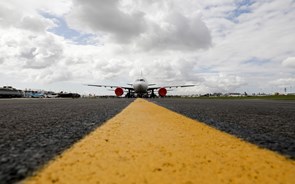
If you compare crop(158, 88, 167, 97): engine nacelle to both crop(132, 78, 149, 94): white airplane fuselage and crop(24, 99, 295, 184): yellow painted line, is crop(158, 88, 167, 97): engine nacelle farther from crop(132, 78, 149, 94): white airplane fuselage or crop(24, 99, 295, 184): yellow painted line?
crop(24, 99, 295, 184): yellow painted line

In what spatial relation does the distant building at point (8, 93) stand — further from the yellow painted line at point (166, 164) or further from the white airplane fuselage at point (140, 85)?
the yellow painted line at point (166, 164)

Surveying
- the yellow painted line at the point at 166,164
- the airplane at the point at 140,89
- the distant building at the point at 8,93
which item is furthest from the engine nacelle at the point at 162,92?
the yellow painted line at the point at 166,164

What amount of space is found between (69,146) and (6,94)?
61.0 m

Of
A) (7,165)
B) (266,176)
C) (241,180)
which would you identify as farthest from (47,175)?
(266,176)

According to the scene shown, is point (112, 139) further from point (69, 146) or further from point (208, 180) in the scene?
point (208, 180)

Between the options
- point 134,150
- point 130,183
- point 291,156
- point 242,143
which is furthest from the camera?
point 242,143

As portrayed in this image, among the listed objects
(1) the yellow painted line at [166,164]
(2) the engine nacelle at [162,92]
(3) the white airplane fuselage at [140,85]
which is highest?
(3) the white airplane fuselage at [140,85]

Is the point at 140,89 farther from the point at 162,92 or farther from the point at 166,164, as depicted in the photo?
the point at 166,164

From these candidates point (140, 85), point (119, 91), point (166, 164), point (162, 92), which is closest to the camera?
point (166, 164)

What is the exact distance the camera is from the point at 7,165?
206 cm

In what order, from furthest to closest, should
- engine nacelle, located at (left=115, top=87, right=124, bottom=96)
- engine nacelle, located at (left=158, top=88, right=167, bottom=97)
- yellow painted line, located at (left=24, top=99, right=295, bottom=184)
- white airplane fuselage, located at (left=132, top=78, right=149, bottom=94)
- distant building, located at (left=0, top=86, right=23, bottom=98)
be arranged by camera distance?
1. distant building, located at (left=0, top=86, right=23, bottom=98)
2. engine nacelle, located at (left=158, top=88, right=167, bottom=97)
3. engine nacelle, located at (left=115, top=87, right=124, bottom=96)
4. white airplane fuselage, located at (left=132, top=78, right=149, bottom=94)
5. yellow painted line, located at (left=24, top=99, right=295, bottom=184)

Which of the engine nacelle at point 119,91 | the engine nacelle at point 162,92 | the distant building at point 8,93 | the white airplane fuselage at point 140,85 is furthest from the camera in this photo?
the distant building at point 8,93

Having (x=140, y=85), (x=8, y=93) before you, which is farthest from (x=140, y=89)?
(x=8, y=93)

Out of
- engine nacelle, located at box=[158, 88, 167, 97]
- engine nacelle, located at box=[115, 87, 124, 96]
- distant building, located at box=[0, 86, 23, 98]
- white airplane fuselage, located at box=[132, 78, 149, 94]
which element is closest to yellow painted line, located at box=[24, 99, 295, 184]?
white airplane fuselage, located at box=[132, 78, 149, 94]
